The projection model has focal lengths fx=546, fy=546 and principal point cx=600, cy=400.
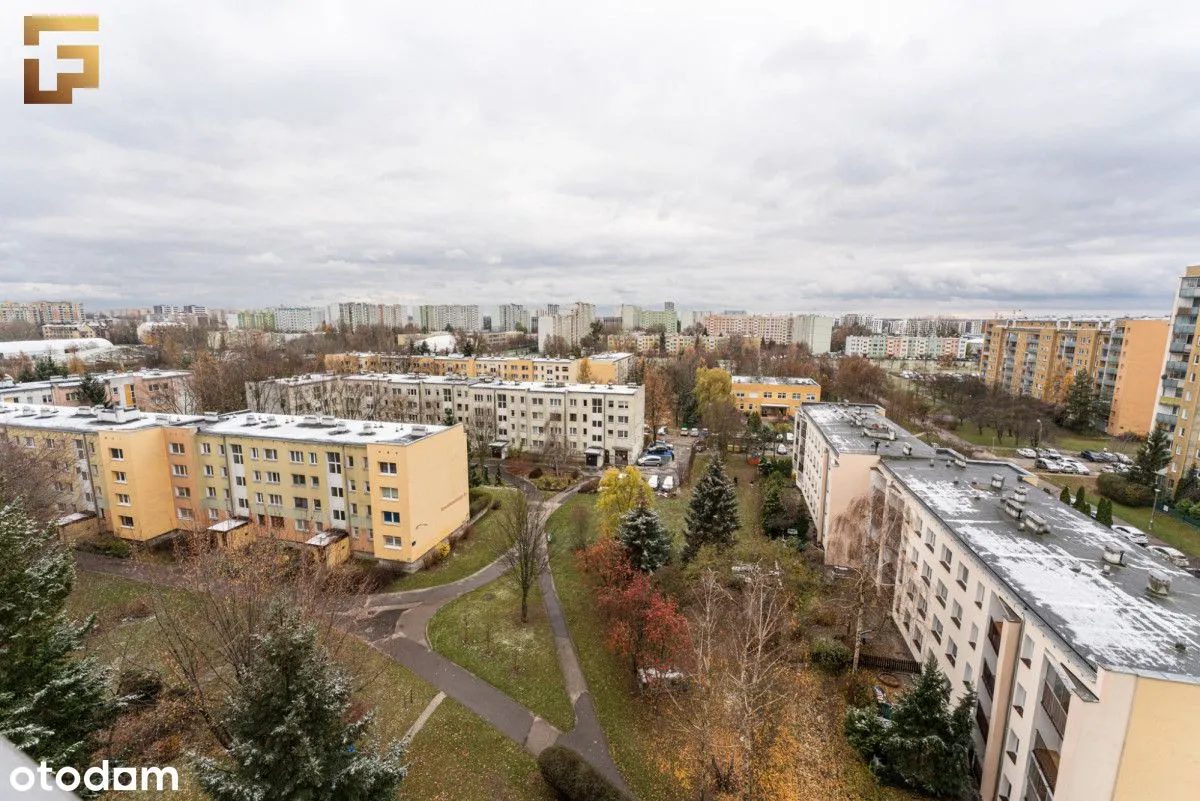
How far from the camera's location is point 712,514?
34.2m

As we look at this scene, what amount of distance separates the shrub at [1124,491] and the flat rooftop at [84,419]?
249ft

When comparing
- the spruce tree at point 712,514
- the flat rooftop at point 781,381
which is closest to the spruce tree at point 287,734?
the spruce tree at point 712,514

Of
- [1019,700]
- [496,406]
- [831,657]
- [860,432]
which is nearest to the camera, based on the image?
[1019,700]

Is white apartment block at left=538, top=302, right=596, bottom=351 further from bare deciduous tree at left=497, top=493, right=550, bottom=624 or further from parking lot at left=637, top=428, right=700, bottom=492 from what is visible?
bare deciduous tree at left=497, top=493, right=550, bottom=624

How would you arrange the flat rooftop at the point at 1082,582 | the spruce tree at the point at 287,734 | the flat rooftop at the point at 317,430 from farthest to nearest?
the flat rooftop at the point at 317,430
the flat rooftop at the point at 1082,582
the spruce tree at the point at 287,734

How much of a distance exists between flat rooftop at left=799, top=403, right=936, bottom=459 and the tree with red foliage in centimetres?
1677

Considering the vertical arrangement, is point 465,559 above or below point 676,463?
above

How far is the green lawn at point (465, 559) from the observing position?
32781 millimetres

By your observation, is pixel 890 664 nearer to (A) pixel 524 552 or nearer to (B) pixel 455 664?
(A) pixel 524 552

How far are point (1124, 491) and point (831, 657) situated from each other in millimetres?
42754

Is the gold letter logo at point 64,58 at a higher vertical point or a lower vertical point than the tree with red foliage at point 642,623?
higher

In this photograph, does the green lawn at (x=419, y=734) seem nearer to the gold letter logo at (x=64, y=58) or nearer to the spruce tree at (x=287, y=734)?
the spruce tree at (x=287, y=734)

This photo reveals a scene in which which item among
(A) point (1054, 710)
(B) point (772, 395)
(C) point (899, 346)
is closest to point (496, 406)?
(B) point (772, 395)

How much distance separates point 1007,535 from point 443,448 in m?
30.7
